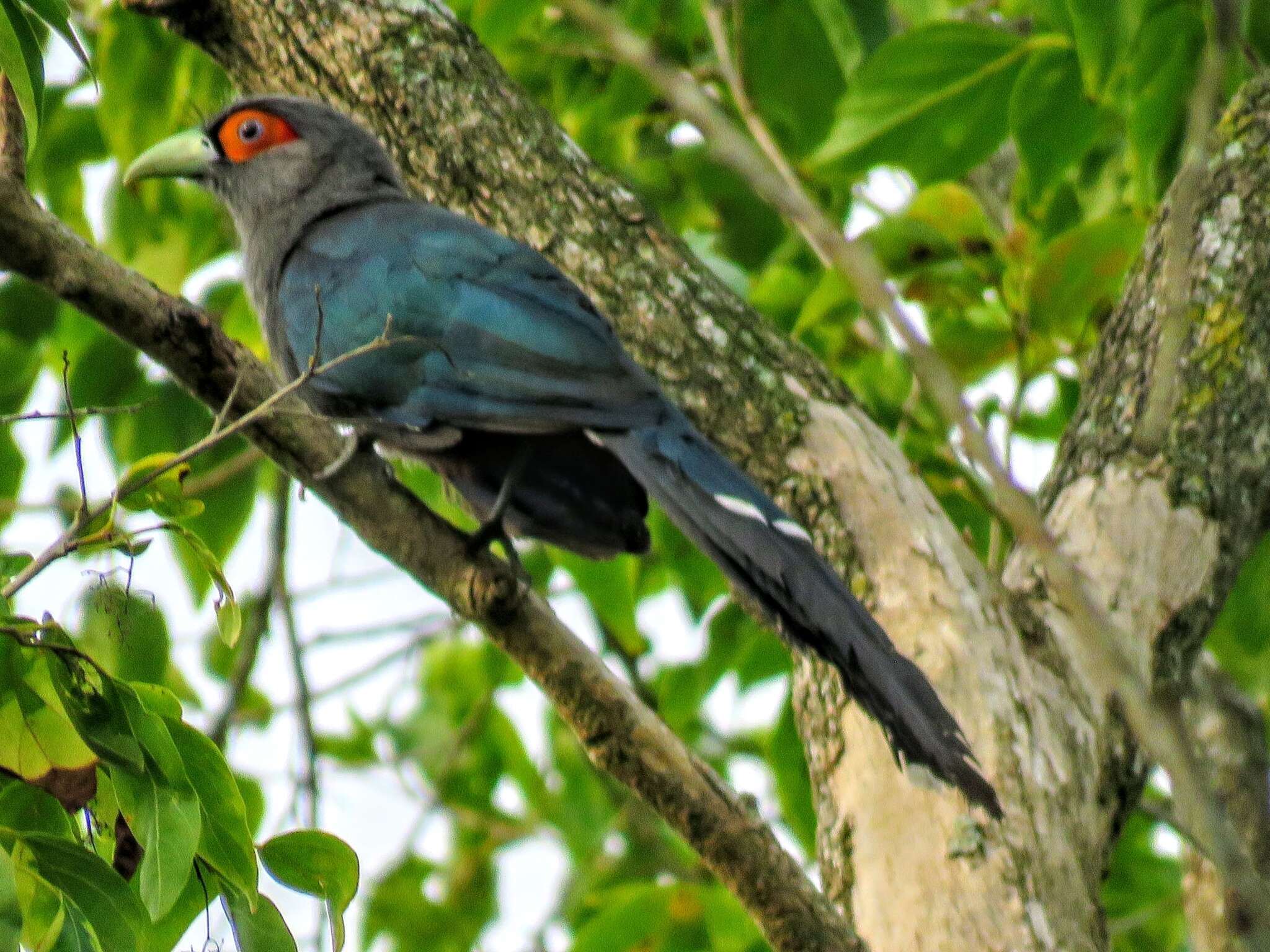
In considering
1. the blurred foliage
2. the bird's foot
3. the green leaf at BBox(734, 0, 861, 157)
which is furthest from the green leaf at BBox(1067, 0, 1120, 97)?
the bird's foot

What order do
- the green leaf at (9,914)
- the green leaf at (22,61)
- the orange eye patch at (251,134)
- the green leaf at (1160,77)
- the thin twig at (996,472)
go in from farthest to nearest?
1. the orange eye patch at (251,134)
2. the green leaf at (1160,77)
3. the green leaf at (22,61)
4. the green leaf at (9,914)
5. the thin twig at (996,472)

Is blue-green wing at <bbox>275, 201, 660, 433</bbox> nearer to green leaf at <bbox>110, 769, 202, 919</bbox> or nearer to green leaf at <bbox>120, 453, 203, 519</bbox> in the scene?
green leaf at <bbox>120, 453, 203, 519</bbox>

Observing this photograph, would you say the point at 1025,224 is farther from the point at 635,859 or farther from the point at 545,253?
the point at 635,859

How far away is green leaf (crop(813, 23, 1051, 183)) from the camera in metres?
3.90

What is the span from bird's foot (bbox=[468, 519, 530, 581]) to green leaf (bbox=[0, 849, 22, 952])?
3.83ft

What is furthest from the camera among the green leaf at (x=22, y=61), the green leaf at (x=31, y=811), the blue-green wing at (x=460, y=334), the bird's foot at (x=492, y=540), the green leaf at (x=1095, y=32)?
the green leaf at (x=1095, y=32)

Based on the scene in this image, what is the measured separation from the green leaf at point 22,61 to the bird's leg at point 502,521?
103cm

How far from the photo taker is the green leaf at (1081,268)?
12.9ft

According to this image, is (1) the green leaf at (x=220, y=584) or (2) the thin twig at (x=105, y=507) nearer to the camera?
(2) the thin twig at (x=105, y=507)

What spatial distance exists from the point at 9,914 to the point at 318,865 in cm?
56

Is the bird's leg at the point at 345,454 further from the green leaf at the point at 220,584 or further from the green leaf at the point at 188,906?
the green leaf at the point at 188,906

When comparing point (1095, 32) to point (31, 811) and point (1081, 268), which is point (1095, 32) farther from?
point (31, 811)

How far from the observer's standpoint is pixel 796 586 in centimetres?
275

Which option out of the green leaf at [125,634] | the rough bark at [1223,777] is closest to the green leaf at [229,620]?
the green leaf at [125,634]
